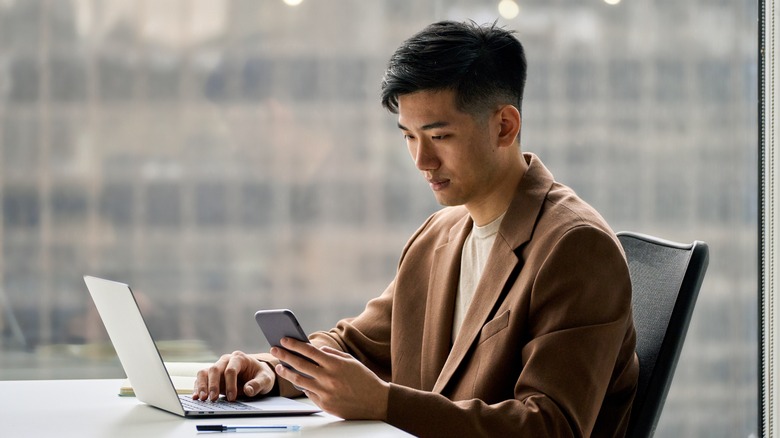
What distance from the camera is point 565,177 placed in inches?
107

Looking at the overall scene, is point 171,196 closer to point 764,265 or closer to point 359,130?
point 359,130

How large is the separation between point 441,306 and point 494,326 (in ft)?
0.75

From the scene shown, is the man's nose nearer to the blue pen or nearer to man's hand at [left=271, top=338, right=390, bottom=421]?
man's hand at [left=271, top=338, right=390, bottom=421]

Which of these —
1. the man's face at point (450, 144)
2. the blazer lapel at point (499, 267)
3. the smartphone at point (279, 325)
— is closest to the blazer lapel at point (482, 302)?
the blazer lapel at point (499, 267)

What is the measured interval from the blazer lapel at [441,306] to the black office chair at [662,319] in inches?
13.3

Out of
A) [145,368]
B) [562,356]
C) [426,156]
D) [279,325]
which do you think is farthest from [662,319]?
[145,368]

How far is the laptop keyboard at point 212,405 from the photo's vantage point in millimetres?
1345

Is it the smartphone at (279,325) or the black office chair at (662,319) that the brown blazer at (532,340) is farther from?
the smartphone at (279,325)

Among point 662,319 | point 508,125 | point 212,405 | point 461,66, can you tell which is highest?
point 461,66

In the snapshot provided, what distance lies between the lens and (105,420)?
130cm

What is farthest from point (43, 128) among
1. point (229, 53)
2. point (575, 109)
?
point (575, 109)

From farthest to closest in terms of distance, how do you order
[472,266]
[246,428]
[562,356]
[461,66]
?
[472,266] → [461,66] → [562,356] → [246,428]

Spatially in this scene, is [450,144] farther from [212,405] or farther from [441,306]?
[212,405]

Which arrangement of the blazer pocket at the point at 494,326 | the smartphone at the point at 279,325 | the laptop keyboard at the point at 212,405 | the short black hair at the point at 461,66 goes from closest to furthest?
the smartphone at the point at 279,325
the laptop keyboard at the point at 212,405
the blazer pocket at the point at 494,326
the short black hair at the point at 461,66
